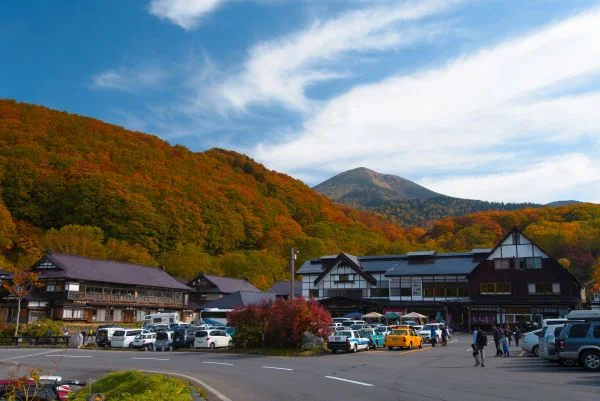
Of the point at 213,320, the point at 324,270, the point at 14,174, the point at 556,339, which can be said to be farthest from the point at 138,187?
the point at 556,339

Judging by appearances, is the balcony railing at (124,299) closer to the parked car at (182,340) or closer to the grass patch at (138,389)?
the parked car at (182,340)

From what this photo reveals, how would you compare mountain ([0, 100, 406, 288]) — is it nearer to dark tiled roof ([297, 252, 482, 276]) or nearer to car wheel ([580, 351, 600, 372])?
dark tiled roof ([297, 252, 482, 276])

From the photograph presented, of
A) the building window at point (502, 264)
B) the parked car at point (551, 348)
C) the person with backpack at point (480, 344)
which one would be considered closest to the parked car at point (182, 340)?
the person with backpack at point (480, 344)

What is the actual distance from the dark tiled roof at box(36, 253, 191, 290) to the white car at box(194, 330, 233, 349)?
25367 mm

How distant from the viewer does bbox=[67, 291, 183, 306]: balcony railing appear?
5584 cm

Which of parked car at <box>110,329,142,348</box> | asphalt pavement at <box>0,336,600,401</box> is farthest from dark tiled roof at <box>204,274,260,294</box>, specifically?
asphalt pavement at <box>0,336,600,401</box>

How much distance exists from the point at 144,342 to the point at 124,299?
2852 cm

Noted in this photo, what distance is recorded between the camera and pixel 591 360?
19203 millimetres

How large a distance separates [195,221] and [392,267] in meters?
47.4

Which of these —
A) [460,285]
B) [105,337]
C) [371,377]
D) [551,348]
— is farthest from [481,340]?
[460,285]

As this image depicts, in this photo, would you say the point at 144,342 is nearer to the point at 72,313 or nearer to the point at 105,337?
the point at 105,337

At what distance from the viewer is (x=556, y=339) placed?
20438 mm

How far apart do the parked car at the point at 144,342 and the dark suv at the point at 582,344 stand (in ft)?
82.2

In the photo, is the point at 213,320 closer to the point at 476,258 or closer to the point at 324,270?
the point at 324,270
